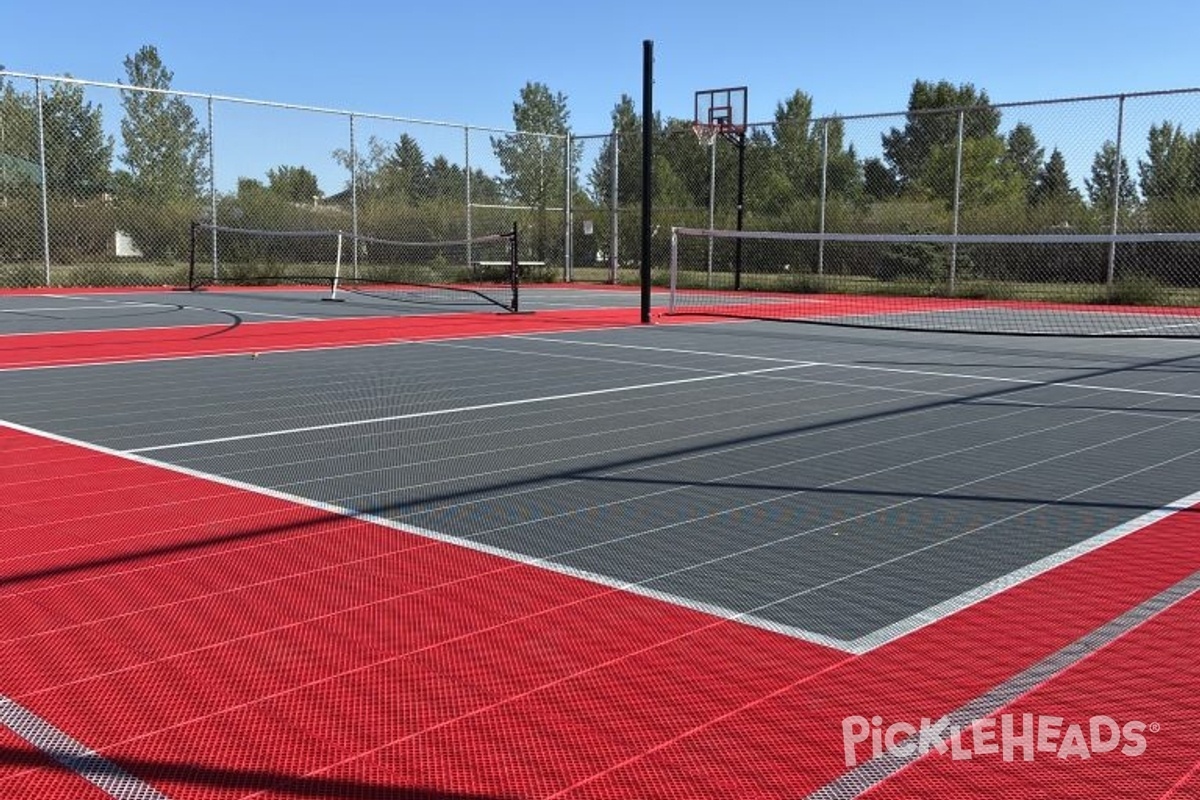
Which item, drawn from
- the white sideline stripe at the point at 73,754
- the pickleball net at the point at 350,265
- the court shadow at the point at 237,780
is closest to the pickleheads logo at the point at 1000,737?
the court shadow at the point at 237,780

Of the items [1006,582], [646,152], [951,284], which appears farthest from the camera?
[951,284]

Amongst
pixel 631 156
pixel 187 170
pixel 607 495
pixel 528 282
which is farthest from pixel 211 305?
pixel 631 156

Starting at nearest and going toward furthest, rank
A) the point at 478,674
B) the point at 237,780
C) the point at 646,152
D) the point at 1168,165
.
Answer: the point at 237,780 < the point at 478,674 < the point at 646,152 < the point at 1168,165

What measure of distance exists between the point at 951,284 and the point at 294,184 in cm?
1580

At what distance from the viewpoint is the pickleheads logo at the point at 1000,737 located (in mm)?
2785

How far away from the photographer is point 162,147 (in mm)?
29906

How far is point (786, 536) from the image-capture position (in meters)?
4.74

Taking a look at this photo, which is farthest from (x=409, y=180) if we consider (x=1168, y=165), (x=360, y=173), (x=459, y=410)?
(x=459, y=410)

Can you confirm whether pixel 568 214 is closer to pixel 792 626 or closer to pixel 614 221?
pixel 614 221

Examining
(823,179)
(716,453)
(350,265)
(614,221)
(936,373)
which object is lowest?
(716,453)

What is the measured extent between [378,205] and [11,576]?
25.6 metres

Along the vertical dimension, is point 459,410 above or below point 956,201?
below

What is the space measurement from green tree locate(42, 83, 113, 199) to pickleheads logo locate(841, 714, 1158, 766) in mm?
23757

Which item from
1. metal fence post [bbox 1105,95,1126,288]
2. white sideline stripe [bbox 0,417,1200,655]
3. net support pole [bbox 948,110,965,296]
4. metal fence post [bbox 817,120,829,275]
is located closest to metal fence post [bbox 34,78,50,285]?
metal fence post [bbox 817,120,829,275]
